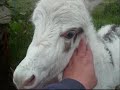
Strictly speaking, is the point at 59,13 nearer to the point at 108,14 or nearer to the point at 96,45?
the point at 96,45

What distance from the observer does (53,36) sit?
3.24 m

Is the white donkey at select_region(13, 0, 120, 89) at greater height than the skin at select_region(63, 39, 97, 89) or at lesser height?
lesser

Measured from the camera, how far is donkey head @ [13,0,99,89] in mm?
3131

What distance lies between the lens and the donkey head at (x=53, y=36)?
313 centimetres

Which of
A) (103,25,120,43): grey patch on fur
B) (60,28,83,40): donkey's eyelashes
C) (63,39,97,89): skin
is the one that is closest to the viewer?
(63,39,97,89): skin

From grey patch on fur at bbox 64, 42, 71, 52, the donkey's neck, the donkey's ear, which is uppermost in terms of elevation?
the donkey's ear

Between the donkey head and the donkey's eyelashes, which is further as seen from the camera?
the donkey's eyelashes

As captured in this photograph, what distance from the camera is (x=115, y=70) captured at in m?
4.08

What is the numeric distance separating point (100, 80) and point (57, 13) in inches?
35.7

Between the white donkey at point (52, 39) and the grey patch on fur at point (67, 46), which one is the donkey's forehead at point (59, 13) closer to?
the white donkey at point (52, 39)

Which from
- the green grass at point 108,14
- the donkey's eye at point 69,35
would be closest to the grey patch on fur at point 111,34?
the donkey's eye at point 69,35

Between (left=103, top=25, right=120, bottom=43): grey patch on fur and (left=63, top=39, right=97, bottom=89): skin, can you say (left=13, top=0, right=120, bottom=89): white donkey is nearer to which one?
(left=63, top=39, right=97, bottom=89): skin

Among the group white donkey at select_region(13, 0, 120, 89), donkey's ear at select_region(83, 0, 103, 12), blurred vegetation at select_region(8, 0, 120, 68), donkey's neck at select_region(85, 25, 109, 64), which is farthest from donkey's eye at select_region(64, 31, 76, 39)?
blurred vegetation at select_region(8, 0, 120, 68)

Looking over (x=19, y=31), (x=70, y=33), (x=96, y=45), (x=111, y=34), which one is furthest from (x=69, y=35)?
(x=19, y=31)
